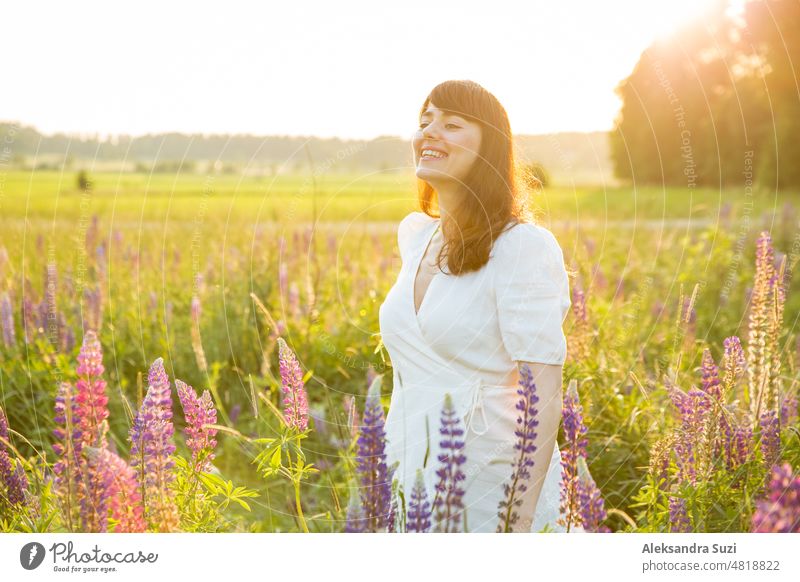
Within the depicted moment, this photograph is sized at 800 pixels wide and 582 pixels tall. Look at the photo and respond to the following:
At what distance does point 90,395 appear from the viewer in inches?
65.6

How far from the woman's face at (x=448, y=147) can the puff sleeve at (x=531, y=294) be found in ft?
0.95

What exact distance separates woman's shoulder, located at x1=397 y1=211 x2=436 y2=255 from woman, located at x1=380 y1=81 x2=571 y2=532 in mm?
336

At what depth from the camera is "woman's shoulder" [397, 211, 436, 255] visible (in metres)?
3.06

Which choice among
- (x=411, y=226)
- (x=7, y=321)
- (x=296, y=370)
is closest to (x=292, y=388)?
(x=296, y=370)

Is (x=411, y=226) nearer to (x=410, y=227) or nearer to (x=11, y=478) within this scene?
(x=410, y=227)

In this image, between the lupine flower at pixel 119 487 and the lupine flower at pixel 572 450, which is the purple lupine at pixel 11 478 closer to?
the lupine flower at pixel 119 487

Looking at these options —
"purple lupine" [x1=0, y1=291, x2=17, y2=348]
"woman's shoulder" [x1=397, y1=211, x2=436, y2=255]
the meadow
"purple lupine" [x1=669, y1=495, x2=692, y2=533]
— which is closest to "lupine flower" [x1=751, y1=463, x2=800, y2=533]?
the meadow

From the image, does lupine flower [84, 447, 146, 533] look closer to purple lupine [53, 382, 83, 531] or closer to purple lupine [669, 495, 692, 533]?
purple lupine [53, 382, 83, 531]

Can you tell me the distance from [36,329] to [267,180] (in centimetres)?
138

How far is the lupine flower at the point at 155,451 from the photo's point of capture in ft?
5.57

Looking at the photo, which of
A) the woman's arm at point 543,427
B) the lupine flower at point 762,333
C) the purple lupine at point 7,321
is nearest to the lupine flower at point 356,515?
the woman's arm at point 543,427

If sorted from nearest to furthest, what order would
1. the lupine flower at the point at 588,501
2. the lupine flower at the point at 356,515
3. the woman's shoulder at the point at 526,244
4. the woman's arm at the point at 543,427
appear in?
the lupine flower at the point at 356,515 → the lupine flower at the point at 588,501 → the woman's arm at the point at 543,427 → the woman's shoulder at the point at 526,244

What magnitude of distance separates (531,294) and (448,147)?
0.59 meters
